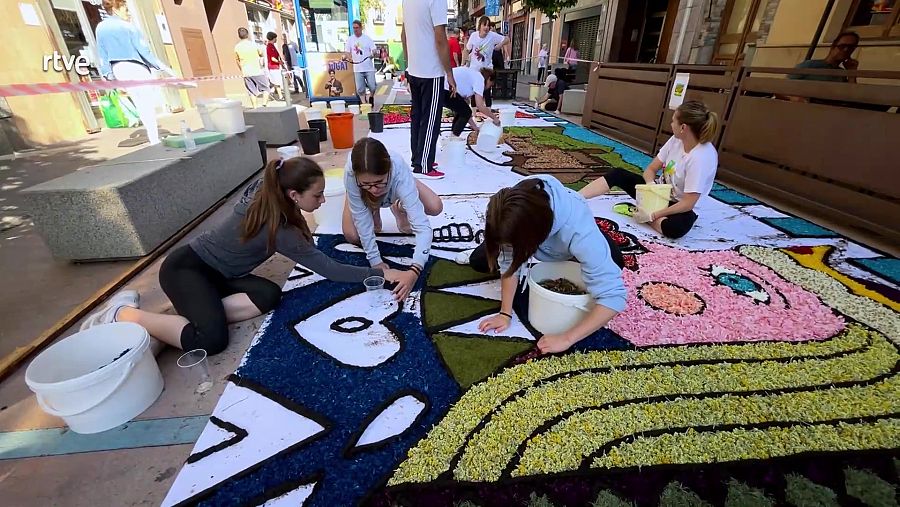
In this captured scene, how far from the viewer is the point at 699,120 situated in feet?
8.13

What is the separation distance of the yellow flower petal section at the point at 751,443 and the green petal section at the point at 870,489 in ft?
0.29

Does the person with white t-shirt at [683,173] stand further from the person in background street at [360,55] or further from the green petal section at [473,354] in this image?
the person in background street at [360,55]

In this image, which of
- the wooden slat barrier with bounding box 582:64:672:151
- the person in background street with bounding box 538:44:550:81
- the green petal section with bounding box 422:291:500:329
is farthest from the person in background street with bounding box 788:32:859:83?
the person in background street with bounding box 538:44:550:81

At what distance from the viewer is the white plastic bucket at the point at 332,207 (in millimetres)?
2877

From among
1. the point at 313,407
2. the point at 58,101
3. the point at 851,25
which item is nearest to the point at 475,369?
the point at 313,407

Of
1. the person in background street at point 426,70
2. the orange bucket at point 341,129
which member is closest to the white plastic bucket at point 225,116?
the orange bucket at point 341,129

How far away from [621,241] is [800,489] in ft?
5.64

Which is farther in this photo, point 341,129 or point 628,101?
point 628,101

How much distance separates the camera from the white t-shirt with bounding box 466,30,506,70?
771 cm

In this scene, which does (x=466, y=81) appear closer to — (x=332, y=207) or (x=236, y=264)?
(x=332, y=207)

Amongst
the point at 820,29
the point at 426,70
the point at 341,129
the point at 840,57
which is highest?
the point at 820,29

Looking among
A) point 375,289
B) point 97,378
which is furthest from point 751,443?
point 97,378

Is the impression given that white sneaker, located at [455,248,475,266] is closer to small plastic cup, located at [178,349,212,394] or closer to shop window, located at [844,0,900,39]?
small plastic cup, located at [178,349,212,394]

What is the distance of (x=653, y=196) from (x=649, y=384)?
1.66 meters
